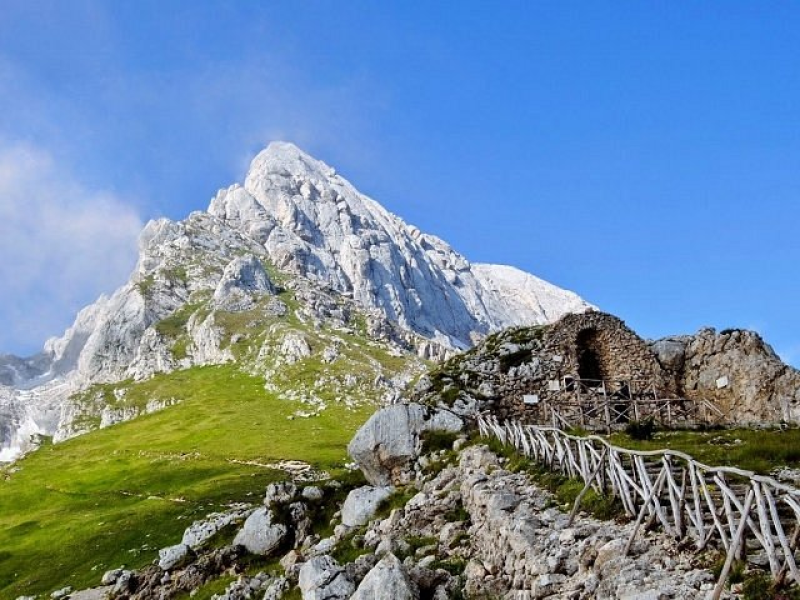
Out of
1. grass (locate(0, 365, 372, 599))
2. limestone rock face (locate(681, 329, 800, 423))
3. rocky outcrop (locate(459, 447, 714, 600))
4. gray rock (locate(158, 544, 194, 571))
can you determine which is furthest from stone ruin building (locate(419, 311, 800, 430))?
grass (locate(0, 365, 372, 599))

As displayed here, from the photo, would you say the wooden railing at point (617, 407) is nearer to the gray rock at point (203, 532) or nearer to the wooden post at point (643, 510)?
the gray rock at point (203, 532)

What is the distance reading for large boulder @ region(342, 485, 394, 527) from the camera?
1147 inches

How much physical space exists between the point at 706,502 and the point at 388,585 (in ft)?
26.5

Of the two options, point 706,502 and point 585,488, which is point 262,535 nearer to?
point 585,488

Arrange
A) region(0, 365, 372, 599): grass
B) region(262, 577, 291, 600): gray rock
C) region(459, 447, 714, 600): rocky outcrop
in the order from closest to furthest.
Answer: region(459, 447, 714, 600): rocky outcrop < region(262, 577, 291, 600): gray rock < region(0, 365, 372, 599): grass

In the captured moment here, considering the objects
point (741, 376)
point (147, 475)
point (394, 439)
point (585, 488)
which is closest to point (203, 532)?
point (394, 439)

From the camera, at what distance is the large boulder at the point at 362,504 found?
95.6ft

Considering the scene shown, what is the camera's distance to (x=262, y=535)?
108ft

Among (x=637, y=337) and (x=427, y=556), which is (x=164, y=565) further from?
(x=637, y=337)

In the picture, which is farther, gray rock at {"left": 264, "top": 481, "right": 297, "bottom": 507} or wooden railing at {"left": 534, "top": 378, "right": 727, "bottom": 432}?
wooden railing at {"left": 534, "top": 378, "right": 727, "bottom": 432}

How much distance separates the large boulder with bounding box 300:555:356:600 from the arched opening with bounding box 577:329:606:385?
30.9 metres

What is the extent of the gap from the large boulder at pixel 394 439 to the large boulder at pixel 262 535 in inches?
227

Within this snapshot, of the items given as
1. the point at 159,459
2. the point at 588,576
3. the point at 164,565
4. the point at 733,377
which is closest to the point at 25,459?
the point at 159,459

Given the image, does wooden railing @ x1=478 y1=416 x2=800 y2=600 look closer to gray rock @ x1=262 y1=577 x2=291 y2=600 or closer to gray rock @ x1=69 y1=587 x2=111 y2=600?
gray rock @ x1=262 y1=577 x2=291 y2=600
